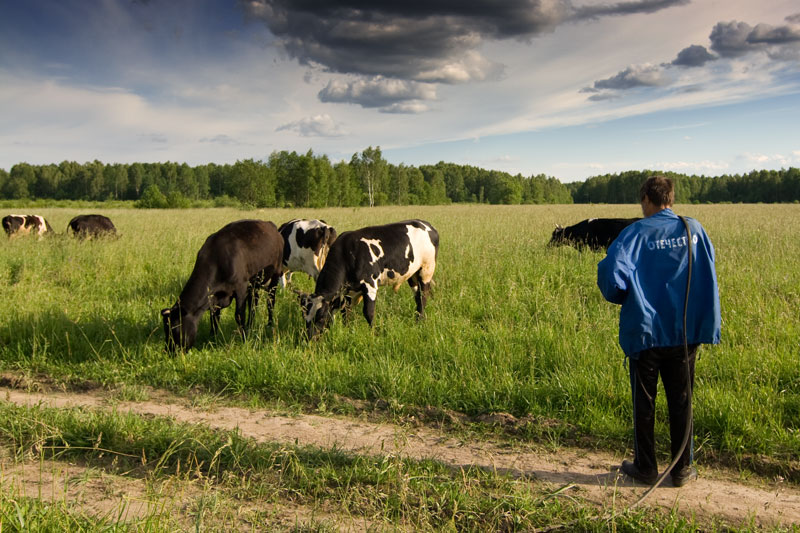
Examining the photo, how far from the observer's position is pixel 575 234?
14.5 metres

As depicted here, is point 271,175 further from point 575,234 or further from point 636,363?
point 636,363

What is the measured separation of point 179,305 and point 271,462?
408 centimetres

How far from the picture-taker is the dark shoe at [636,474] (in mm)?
3859

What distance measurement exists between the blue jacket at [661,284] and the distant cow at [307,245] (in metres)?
7.59

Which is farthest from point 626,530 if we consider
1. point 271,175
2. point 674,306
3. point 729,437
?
point 271,175

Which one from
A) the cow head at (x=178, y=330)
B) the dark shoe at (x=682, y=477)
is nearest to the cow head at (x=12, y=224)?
the cow head at (x=178, y=330)

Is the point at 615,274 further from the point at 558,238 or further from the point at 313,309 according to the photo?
the point at 558,238

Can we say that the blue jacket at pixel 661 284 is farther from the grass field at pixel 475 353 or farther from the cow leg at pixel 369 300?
the cow leg at pixel 369 300

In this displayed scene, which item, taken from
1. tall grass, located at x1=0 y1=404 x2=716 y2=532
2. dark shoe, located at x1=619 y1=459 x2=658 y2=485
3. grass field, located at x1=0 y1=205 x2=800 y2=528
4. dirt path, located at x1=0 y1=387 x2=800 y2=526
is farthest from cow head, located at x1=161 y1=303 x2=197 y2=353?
dark shoe, located at x1=619 y1=459 x2=658 y2=485

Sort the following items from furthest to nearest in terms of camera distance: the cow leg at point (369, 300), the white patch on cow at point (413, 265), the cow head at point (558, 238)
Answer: the cow head at point (558, 238)
the white patch on cow at point (413, 265)
the cow leg at point (369, 300)

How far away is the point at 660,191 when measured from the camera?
12.6 feet

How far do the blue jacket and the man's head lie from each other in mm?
166

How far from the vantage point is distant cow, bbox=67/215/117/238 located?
17.6m

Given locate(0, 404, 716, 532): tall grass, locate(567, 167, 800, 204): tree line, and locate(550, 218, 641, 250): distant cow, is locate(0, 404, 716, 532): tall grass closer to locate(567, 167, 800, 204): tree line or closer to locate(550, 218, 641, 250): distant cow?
locate(550, 218, 641, 250): distant cow
